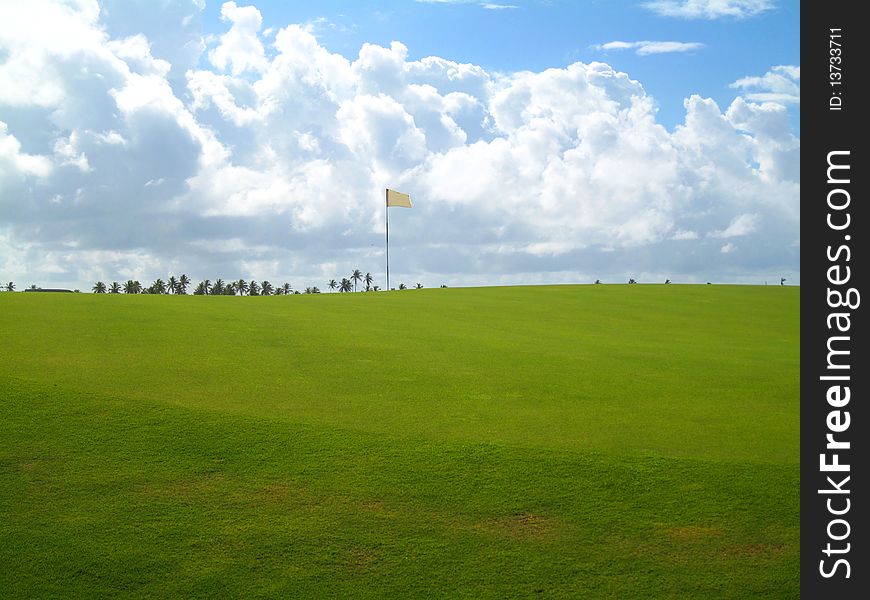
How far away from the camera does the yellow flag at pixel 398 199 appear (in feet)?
195

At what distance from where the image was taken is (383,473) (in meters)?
12.8

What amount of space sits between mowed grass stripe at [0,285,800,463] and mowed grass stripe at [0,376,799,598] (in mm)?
1156

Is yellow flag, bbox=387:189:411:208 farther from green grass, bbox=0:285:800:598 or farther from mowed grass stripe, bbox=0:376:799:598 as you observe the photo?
mowed grass stripe, bbox=0:376:799:598

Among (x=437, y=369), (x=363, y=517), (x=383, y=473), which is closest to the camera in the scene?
(x=363, y=517)

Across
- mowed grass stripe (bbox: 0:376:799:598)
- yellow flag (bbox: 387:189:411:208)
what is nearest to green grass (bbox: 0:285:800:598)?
mowed grass stripe (bbox: 0:376:799:598)

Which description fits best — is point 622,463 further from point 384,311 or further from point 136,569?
point 384,311

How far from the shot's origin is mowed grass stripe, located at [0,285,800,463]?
50.7 feet

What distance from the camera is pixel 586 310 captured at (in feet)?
141

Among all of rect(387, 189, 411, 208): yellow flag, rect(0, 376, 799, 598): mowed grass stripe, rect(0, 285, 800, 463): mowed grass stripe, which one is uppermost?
rect(387, 189, 411, 208): yellow flag

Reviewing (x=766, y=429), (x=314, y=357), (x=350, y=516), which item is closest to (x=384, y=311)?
(x=314, y=357)
